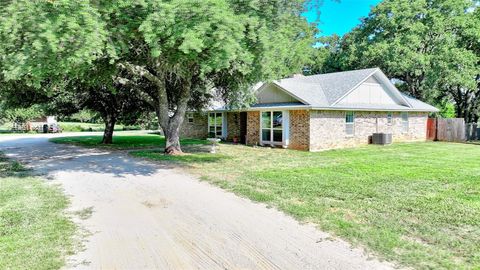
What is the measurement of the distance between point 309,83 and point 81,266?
19621mm

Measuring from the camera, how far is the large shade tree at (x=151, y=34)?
8.30 meters

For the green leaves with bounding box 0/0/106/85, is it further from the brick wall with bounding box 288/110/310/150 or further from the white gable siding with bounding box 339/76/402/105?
the white gable siding with bounding box 339/76/402/105

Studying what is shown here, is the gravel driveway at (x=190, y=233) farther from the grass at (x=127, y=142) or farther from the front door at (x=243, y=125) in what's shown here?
the front door at (x=243, y=125)

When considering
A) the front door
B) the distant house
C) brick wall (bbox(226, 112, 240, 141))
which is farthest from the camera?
the distant house

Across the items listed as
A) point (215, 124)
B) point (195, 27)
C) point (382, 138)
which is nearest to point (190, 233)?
point (195, 27)

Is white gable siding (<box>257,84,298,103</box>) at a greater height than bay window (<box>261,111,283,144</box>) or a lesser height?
greater

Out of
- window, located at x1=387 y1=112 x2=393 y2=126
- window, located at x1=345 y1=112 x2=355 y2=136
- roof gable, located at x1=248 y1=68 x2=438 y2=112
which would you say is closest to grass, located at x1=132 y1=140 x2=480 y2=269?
roof gable, located at x1=248 y1=68 x2=438 y2=112

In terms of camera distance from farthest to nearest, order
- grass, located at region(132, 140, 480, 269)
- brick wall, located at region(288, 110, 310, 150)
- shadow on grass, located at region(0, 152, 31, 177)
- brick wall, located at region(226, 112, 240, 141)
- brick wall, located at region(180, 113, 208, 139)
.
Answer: brick wall, located at region(180, 113, 208, 139) → brick wall, located at region(226, 112, 240, 141) → brick wall, located at region(288, 110, 310, 150) → shadow on grass, located at region(0, 152, 31, 177) → grass, located at region(132, 140, 480, 269)

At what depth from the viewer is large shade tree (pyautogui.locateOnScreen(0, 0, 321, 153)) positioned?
8.30 meters

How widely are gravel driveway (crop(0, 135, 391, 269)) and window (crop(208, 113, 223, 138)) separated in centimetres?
1714

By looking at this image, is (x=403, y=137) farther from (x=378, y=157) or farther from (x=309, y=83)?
(x=378, y=157)

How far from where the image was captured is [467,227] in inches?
231

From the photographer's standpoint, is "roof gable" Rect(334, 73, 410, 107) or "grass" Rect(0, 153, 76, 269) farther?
"roof gable" Rect(334, 73, 410, 107)

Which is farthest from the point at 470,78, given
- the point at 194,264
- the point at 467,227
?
the point at 194,264
